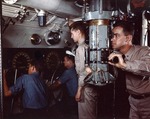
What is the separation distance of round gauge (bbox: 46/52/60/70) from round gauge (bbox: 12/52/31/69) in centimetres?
63

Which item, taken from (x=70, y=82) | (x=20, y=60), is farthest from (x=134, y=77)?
(x=20, y=60)

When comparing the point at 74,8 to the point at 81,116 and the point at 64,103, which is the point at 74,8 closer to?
the point at 81,116

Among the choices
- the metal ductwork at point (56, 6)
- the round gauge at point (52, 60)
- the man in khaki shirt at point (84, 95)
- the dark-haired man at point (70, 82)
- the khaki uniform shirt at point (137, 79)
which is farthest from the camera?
the round gauge at point (52, 60)

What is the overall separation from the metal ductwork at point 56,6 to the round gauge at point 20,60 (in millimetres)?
1118

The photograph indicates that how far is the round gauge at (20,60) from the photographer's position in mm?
3781

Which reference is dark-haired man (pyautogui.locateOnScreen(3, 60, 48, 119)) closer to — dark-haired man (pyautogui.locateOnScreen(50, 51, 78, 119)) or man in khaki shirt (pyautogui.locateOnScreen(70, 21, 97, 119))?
man in khaki shirt (pyautogui.locateOnScreen(70, 21, 97, 119))

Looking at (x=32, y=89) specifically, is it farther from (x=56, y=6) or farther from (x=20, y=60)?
(x=56, y=6)

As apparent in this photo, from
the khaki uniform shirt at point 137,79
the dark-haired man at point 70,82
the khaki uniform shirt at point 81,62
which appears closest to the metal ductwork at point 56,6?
the khaki uniform shirt at point 81,62

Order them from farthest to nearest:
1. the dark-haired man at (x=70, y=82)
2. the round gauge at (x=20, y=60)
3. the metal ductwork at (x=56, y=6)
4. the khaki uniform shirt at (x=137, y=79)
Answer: the dark-haired man at (x=70, y=82)
the round gauge at (x=20, y=60)
the metal ductwork at (x=56, y=6)
the khaki uniform shirt at (x=137, y=79)

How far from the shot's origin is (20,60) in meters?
3.89

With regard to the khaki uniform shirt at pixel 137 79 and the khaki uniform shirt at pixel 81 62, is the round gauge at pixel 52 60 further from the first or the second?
the khaki uniform shirt at pixel 137 79

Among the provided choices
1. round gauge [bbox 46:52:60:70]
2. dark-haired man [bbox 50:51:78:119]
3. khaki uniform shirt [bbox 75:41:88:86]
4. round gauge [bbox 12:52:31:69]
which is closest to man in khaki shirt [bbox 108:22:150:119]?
khaki uniform shirt [bbox 75:41:88:86]

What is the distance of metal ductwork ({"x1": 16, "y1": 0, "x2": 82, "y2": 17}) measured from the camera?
2.55 metres

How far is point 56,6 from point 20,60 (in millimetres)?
1418
